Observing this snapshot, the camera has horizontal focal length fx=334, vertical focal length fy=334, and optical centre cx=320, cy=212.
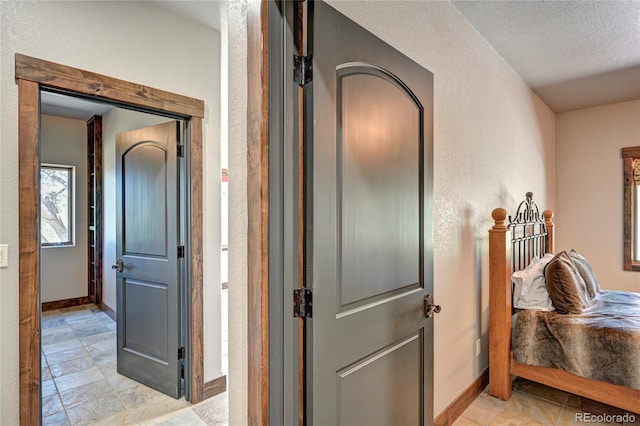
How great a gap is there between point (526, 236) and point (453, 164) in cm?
141

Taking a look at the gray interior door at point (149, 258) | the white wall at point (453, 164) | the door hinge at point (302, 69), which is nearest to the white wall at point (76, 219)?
the gray interior door at point (149, 258)

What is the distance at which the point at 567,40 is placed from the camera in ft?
8.73

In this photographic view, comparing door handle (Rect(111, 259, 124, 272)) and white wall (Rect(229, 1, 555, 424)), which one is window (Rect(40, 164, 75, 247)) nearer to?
door handle (Rect(111, 259, 124, 272))

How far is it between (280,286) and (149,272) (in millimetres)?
1976

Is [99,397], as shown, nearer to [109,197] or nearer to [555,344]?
[109,197]

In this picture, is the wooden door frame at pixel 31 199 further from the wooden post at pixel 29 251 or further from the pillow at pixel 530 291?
the pillow at pixel 530 291

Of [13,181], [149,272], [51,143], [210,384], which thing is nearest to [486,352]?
[210,384]

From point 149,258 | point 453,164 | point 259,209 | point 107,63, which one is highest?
point 107,63

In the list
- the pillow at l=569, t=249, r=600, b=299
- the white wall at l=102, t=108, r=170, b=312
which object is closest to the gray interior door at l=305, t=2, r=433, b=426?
the pillow at l=569, t=249, r=600, b=299

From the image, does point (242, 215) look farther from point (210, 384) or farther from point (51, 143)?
point (51, 143)

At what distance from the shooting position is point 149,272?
2662 millimetres

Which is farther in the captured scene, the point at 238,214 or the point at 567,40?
the point at 567,40

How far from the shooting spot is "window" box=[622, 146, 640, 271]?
13.6 feet

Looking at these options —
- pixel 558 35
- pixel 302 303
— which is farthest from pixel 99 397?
pixel 558 35
